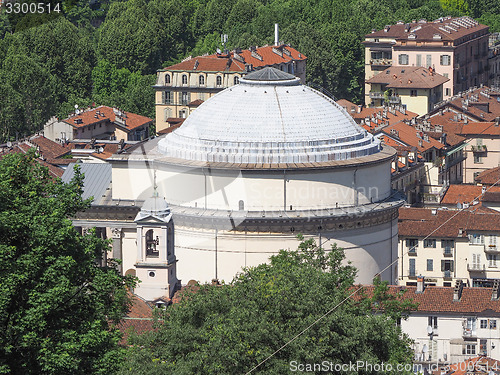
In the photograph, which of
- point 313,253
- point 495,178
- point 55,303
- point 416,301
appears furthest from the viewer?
point 495,178

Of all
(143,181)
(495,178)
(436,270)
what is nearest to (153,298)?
(143,181)

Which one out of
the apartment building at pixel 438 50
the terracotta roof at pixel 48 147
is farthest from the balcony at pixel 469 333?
the apartment building at pixel 438 50

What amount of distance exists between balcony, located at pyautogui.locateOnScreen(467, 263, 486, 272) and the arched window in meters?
23.8

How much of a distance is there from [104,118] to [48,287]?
3231 inches

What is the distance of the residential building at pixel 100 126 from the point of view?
124250 mm

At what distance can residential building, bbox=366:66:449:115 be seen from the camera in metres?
142

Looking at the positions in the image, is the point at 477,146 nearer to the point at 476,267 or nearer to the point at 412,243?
the point at 476,267

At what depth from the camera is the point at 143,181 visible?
7900 centimetres

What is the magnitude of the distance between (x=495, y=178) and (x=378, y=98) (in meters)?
39.6

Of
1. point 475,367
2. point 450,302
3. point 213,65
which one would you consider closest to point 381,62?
point 213,65

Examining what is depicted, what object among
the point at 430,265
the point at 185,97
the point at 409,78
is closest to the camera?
the point at 430,265

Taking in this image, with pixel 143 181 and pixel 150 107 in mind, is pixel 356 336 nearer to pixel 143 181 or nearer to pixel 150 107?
pixel 143 181

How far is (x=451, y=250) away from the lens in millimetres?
90125

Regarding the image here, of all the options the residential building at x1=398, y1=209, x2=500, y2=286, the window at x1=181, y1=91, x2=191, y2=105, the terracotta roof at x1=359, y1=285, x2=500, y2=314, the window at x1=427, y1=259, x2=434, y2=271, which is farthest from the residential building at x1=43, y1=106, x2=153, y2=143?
the terracotta roof at x1=359, y1=285, x2=500, y2=314
